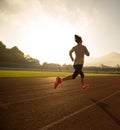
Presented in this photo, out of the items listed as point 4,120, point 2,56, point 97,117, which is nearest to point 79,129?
point 97,117

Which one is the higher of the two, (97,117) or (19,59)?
(19,59)

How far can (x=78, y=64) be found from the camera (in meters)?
8.61

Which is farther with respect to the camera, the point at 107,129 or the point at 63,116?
the point at 63,116

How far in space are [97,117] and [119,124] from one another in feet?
2.10

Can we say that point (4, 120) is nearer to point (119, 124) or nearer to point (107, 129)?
point (107, 129)

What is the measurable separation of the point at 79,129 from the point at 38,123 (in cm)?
80

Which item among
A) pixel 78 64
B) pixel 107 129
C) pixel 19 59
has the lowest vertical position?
pixel 107 129

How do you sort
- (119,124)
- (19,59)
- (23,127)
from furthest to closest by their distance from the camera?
1. (19,59)
2. (119,124)
3. (23,127)

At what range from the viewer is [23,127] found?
3.52 metres

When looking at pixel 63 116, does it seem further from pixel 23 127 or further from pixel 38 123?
pixel 23 127

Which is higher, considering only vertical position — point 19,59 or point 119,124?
point 19,59

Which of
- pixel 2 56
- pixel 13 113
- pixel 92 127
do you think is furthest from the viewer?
pixel 2 56

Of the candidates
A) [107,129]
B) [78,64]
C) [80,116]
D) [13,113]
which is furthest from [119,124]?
[78,64]

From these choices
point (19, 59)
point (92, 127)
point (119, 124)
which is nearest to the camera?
point (92, 127)
